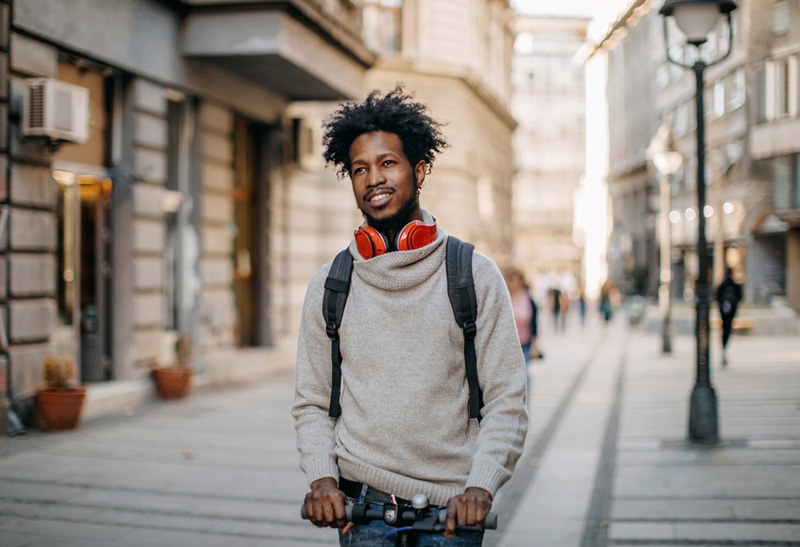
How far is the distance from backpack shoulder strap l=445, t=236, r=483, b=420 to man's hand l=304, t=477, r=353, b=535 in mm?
442

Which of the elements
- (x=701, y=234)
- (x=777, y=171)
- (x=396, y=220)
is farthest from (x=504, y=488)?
(x=777, y=171)

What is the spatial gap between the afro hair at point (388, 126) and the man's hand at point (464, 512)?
981 mm

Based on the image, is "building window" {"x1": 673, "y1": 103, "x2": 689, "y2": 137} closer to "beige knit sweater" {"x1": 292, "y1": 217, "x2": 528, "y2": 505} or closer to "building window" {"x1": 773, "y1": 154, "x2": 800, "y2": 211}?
"building window" {"x1": 773, "y1": 154, "x2": 800, "y2": 211}

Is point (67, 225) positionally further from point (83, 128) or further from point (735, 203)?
point (735, 203)

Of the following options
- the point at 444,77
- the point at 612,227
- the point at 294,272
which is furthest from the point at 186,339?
the point at 612,227

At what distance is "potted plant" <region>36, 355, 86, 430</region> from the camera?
28.4 feet

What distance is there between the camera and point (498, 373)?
2.45m

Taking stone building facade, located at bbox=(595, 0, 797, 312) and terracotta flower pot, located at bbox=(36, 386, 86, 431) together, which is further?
stone building facade, located at bbox=(595, 0, 797, 312)

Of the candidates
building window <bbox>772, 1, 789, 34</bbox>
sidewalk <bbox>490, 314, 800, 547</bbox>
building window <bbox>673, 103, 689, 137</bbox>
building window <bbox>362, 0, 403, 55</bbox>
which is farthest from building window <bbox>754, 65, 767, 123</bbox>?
building window <bbox>673, 103, 689, 137</bbox>

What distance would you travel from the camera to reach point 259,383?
13312 millimetres

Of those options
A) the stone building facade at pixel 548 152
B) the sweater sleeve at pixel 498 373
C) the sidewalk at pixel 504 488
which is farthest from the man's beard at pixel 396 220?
Answer: the stone building facade at pixel 548 152

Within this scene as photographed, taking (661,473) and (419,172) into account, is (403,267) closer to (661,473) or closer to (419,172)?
(419,172)

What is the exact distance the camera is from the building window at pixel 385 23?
25031mm

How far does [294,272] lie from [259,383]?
3160 mm
